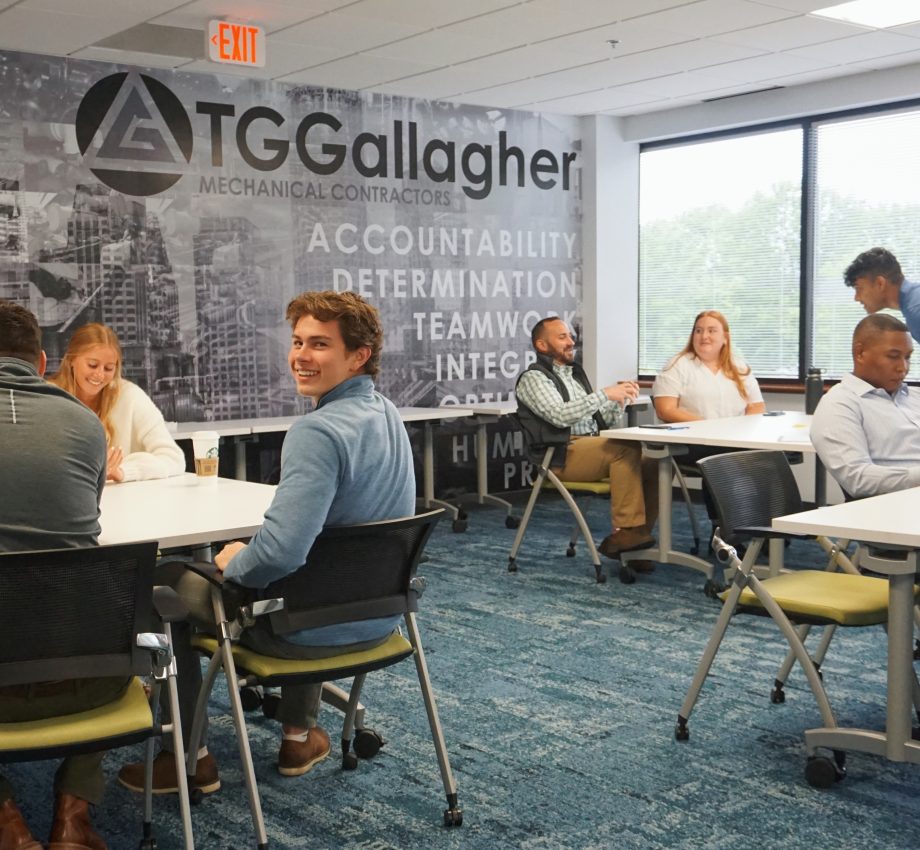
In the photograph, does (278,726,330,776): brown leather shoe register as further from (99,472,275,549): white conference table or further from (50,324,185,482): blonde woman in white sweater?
(50,324,185,482): blonde woman in white sweater

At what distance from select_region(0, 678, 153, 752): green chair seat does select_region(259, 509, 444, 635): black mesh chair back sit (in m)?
0.41

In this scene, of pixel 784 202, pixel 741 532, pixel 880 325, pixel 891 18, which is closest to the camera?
pixel 741 532

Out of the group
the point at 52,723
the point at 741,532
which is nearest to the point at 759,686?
the point at 741,532

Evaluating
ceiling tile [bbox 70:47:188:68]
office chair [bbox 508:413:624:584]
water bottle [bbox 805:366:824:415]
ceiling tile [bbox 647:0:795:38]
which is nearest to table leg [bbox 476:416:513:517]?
office chair [bbox 508:413:624:584]

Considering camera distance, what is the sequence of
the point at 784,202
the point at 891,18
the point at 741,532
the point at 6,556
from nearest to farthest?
the point at 6,556, the point at 741,532, the point at 891,18, the point at 784,202

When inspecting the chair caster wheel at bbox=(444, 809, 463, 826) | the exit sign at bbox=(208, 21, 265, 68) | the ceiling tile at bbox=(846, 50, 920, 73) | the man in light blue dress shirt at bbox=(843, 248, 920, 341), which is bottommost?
the chair caster wheel at bbox=(444, 809, 463, 826)

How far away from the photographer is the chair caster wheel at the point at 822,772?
305 cm

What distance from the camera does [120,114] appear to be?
252 inches

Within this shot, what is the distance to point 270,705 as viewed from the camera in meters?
3.63

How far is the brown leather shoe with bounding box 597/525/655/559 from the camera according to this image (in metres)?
5.77

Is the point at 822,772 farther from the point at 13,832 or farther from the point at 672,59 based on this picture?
the point at 672,59

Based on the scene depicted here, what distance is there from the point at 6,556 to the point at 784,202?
6.73 meters

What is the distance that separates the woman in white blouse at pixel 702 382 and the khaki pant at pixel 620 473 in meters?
0.54

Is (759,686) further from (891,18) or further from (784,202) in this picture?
(784,202)
